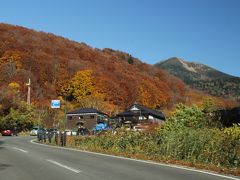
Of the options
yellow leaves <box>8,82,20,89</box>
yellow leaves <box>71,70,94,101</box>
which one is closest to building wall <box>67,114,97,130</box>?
yellow leaves <box>8,82,20,89</box>

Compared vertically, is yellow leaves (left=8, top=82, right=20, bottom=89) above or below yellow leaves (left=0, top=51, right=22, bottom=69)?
below

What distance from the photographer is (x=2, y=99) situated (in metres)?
78.2

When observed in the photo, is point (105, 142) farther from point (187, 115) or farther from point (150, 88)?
point (150, 88)

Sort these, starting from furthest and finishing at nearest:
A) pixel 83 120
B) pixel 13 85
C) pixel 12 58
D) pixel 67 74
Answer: pixel 67 74 → pixel 12 58 → pixel 13 85 → pixel 83 120

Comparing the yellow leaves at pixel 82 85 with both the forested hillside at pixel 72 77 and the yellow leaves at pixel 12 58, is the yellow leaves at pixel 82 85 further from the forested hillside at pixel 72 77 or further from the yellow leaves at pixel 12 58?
the yellow leaves at pixel 12 58

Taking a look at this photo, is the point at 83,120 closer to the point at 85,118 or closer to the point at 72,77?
the point at 85,118

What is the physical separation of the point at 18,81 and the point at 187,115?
8332 centimetres

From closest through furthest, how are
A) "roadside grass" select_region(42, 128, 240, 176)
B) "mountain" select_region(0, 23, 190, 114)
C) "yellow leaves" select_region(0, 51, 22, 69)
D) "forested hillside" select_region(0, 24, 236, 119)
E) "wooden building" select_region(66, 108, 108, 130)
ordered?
"roadside grass" select_region(42, 128, 240, 176) → "wooden building" select_region(66, 108, 108, 130) → "forested hillside" select_region(0, 24, 236, 119) → "mountain" select_region(0, 23, 190, 114) → "yellow leaves" select_region(0, 51, 22, 69)

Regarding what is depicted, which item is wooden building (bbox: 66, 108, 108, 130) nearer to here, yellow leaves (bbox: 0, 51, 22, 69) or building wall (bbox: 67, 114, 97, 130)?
building wall (bbox: 67, 114, 97, 130)

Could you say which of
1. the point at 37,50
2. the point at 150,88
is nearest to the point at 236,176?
the point at 150,88

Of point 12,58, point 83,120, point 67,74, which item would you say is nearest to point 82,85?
point 67,74

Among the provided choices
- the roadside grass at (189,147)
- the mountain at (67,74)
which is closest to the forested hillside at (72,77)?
the mountain at (67,74)

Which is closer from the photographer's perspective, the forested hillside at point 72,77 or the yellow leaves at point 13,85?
the yellow leaves at point 13,85

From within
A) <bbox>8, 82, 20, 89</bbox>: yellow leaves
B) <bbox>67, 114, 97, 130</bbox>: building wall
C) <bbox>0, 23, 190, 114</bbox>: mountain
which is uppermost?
<bbox>0, 23, 190, 114</bbox>: mountain
